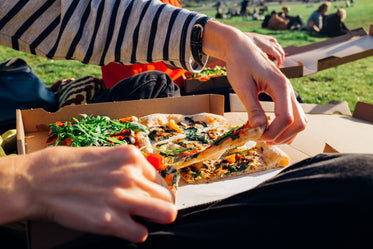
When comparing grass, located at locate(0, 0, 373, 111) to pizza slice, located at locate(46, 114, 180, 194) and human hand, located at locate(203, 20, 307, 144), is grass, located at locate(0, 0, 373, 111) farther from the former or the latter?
human hand, located at locate(203, 20, 307, 144)

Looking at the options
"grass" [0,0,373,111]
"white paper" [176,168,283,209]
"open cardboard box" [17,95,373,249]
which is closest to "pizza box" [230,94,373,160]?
"open cardboard box" [17,95,373,249]

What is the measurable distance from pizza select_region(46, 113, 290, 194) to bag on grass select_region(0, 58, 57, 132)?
794 mm

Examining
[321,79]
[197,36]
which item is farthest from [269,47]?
[321,79]

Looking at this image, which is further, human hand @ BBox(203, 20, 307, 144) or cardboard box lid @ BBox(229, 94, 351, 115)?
cardboard box lid @ BBox(229, 94, 351, 115)

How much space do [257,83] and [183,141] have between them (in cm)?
79

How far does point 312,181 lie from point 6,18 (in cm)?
159

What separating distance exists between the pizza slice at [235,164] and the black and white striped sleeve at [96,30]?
54cm

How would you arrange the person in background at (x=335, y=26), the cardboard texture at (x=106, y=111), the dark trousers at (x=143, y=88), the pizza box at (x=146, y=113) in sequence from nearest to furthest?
the pizza box at (x=146, y=113), the cardboard texture at (x=106, y=111), the dark trousers at (x=143, y=88), the person in background at (x=335, y=26)

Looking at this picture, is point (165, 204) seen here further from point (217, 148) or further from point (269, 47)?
point (269, 47)

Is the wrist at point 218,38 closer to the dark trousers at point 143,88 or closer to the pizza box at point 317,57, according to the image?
the dark trousers at point 143,88

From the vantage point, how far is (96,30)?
65.8 inches

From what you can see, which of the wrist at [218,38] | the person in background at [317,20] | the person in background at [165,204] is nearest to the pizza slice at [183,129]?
the wrist at [218,38]

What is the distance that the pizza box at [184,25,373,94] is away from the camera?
2871 mm

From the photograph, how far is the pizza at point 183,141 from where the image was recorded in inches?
64.9
